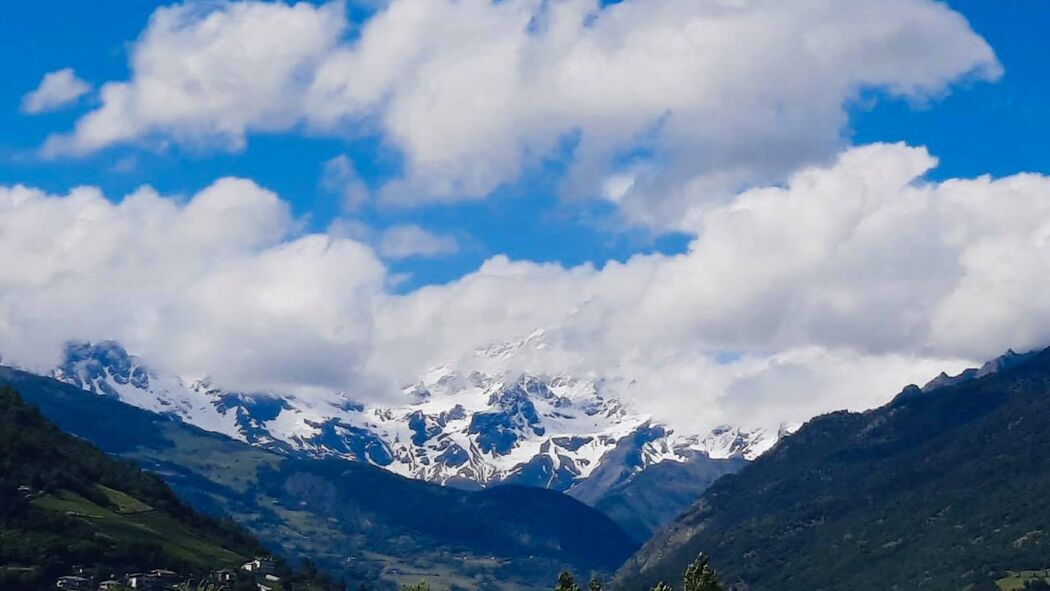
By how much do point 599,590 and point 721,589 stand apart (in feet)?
98.1

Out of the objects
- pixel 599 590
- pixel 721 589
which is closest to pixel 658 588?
pixel 721 589

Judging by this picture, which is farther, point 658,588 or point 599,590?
point 599,590

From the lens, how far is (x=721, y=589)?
172125mm

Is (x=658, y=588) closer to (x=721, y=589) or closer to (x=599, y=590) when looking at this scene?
(x=721, y=589)

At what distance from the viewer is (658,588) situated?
16725 centimetres

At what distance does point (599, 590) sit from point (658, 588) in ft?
105

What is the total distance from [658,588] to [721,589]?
986cm

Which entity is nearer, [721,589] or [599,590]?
[721,589]
